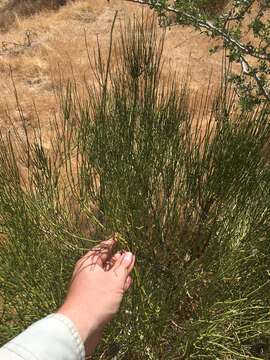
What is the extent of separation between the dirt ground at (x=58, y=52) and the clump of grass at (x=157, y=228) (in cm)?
263

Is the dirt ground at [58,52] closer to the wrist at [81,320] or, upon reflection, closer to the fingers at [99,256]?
the fingers at [99,256]

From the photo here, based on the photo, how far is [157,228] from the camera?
1906 millimetres

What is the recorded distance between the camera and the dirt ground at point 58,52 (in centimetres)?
515

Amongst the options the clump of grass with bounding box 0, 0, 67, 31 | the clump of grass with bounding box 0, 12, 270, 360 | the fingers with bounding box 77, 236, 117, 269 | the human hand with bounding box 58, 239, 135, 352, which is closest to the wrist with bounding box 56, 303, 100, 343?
the human hand with bounding box 58, 239, 135, 352

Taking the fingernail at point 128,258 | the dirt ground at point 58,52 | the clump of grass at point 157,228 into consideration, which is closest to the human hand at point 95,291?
the fingernail at point 128,258

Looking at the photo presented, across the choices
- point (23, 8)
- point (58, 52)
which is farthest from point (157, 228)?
point (23, 8)

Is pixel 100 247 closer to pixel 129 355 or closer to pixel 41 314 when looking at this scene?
pixel 41 314

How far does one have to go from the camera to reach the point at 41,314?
5.57 feet

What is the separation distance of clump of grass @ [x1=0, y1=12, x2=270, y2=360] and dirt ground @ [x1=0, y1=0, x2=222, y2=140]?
263cm

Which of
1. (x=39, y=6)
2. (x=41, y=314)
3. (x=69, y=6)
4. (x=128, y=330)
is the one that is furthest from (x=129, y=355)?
(x=39, y=6)

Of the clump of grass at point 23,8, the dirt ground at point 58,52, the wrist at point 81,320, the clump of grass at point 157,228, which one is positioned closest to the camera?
the wrist at point 81,320

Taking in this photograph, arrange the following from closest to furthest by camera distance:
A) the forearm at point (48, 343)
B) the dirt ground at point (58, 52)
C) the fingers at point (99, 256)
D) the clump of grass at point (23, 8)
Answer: the forearm at point (48, 343), the fingers at point (99, 256), the dirt ground at point (58, 52), the clump of grass at point (23, 8)

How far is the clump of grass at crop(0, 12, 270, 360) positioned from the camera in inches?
65.6

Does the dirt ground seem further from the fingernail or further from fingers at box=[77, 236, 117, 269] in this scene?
the fingernail
